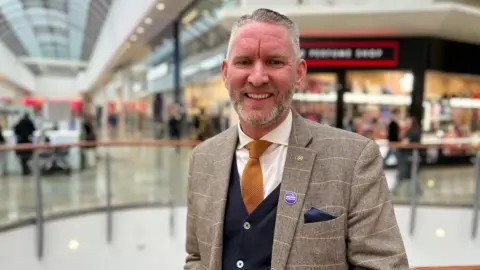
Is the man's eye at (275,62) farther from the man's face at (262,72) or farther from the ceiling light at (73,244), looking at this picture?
the ceiling light at (73,244)

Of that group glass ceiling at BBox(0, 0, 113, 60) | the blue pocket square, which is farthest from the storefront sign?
glass ceiling at BBox(0, 0, 113, 60)

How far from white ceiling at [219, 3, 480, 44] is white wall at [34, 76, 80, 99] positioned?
4098 cm

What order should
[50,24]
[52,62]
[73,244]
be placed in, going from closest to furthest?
[73,244] < [50,24] < [52,62]

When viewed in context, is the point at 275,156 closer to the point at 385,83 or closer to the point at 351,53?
the point at 351,53

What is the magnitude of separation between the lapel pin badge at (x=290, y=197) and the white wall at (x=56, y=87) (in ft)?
152

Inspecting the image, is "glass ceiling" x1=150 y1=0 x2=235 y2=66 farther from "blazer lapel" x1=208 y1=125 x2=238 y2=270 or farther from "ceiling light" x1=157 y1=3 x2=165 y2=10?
"blazer lapel" x1=208 y1=125 x2=238 y2=270


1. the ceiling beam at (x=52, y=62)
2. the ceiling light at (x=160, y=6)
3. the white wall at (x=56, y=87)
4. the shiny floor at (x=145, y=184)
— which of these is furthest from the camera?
the white wall at (x=56, y=87)

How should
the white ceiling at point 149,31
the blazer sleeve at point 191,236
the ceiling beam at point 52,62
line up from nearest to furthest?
the blazer sleeve at point 191,236, the white ceiling at point 149,31, the ceiling beam at point 52,62

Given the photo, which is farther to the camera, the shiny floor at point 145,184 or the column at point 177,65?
the column at point 177,65

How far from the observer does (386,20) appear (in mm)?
7371

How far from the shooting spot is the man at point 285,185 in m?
0.97

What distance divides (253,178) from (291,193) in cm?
13

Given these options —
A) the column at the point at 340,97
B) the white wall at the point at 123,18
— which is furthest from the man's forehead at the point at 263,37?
the white wall at the point at 123,18

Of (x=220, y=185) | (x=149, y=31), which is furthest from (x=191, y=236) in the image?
(x=149, y=31)
